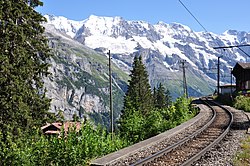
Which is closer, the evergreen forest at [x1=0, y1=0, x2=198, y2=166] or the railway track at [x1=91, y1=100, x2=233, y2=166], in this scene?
the railway track at [x1=91, y1=100, x2=233, y2=166]

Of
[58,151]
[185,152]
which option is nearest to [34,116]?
[58,151]

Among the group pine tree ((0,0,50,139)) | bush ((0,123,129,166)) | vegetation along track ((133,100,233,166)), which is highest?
pine tree ((0,0,50,139))

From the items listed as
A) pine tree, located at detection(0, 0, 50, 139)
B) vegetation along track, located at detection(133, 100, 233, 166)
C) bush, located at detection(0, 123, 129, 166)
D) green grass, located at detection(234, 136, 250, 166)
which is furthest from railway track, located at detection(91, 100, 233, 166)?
pine tree, located at detection(0, 0, 50, 139)

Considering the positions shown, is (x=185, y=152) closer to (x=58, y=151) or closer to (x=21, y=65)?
(x=58, y=151)

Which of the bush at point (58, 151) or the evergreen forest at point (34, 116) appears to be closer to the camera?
the bush at point (58, 151)

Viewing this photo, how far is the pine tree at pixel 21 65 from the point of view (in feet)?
70.0

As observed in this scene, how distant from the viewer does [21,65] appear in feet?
76.8

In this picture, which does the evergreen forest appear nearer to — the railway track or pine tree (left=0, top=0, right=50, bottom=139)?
pine tree (left=0, top=0, right=50, bottom=139)

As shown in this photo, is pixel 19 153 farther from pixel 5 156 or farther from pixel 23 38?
pixel 23 38

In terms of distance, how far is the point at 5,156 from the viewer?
11.7m

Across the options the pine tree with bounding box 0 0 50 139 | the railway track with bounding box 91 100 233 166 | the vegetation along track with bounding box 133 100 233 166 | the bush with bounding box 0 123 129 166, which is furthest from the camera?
the pine tree with bounding box 0 0 50 139

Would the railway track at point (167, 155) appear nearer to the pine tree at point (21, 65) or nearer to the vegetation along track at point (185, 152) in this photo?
the vegetation along track at point (185, 152)

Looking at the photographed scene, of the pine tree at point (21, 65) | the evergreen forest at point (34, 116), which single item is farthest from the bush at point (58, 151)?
the pine tree at point (21, 65)

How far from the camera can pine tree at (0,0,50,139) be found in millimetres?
21344
